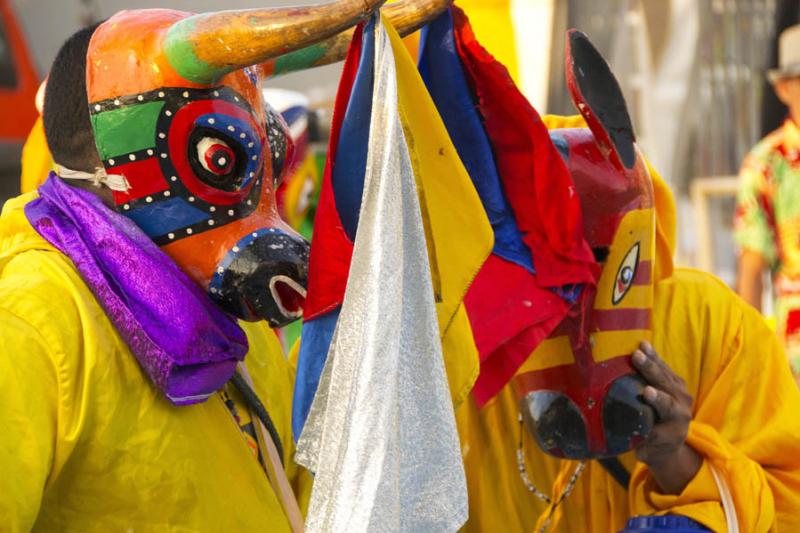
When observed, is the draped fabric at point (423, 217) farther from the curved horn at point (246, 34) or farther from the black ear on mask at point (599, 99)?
the black ear on mask at point (599, 99)

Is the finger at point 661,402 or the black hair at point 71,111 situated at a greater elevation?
the black hair at point 71,111

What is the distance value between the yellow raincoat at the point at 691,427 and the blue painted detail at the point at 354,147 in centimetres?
90

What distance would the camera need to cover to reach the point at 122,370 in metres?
2.02

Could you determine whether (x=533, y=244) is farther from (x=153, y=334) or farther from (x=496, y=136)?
(x=153, y=334)

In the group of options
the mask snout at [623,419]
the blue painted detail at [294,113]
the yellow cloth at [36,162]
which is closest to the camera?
the mask snout at [623,419]

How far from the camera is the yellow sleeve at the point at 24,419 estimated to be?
183 centimetres

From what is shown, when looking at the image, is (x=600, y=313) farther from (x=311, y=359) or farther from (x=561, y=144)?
(x=311, y=359)

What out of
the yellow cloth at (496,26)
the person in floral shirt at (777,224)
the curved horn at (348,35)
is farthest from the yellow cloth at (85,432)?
the person in floral shirt at (777,224)

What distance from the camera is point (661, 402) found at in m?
2.53

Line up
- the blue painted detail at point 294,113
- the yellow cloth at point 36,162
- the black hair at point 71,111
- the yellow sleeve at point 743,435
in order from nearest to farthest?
1. the black hair at point 71,111
2. the yellow sleeve at point 743,435
3. the yellow cloth at point 36,162
4. the blue painted detail at point 294,113

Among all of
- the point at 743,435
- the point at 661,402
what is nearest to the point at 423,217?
the point at 661,402

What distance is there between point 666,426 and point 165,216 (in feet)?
3.42

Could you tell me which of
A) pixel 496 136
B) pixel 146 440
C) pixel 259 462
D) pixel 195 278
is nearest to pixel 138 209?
pixel 195 278

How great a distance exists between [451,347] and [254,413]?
46 centimetres
